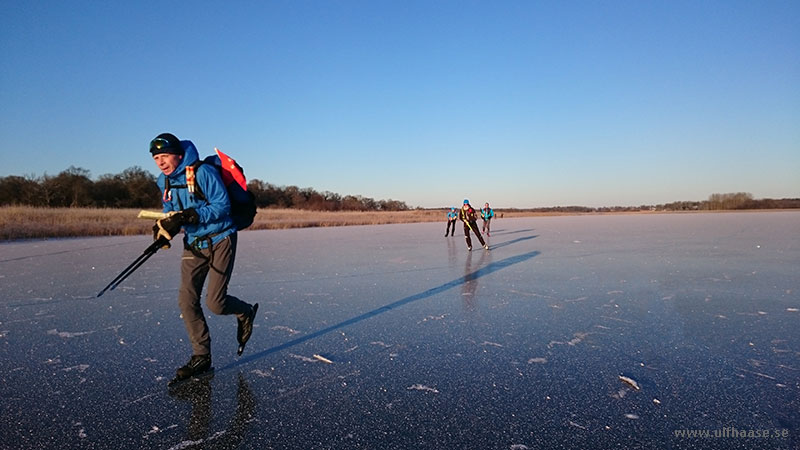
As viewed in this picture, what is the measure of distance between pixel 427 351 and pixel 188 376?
63.5 inches

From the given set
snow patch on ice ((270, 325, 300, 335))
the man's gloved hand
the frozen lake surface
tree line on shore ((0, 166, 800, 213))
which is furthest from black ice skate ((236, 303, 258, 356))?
tree line on shore ((0, 166, 800, 213))

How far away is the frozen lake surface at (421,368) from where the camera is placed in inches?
74.5

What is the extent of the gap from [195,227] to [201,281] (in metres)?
0.37

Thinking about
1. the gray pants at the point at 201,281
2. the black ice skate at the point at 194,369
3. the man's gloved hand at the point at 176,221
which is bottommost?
the black ice skate at the point at 194,369

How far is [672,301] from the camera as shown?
14.5ft

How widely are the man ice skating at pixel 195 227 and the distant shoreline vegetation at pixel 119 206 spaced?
669 inches

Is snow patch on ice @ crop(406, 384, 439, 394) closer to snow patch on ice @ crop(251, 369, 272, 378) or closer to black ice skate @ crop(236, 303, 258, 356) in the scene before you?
snow patch on ice @ crop(251, 369, 272, 378)

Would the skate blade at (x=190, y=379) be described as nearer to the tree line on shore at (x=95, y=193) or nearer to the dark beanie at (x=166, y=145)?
the dark beanie at (x=166, y=145)

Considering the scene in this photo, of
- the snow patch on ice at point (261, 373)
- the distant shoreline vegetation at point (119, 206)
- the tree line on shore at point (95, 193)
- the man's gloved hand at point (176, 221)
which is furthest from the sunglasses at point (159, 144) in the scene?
the tree line on shore at point (95, 193)

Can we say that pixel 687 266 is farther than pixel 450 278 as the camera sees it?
Yes

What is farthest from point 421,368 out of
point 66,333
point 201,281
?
point 66,333

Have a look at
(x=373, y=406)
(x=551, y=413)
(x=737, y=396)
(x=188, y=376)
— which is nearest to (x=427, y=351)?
(x=373, y=406)

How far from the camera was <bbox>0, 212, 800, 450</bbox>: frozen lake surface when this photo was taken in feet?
6.21

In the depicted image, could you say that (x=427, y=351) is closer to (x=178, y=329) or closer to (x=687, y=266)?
(x=178, y=329)
